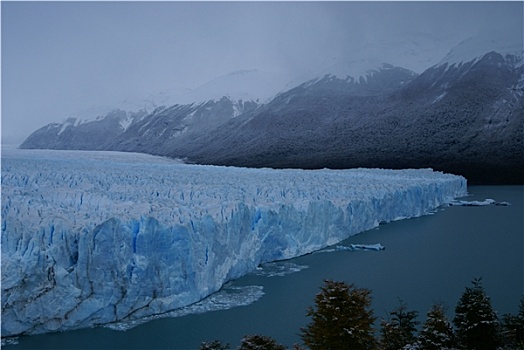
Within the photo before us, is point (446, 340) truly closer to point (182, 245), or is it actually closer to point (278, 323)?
point (278, 323)

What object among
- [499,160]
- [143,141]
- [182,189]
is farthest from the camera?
[143,141]

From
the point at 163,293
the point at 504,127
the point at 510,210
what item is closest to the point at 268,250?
the point at 163,293

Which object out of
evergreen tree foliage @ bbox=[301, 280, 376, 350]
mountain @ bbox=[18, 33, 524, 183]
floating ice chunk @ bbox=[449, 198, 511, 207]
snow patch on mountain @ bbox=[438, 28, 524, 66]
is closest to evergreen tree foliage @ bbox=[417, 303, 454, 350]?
evergreen tree foliage @ bbox=[301, 280, 376, 350]

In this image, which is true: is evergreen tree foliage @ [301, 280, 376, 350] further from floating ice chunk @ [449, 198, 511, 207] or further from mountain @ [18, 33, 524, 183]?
mountain @ [18, 33, 524, 183]

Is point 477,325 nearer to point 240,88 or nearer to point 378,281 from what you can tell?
point 378,281

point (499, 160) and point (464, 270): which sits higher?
point (499, 160)

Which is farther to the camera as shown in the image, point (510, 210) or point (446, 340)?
point (510, 210)

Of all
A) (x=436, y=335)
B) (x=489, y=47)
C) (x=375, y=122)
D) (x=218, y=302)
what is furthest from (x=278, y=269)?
(x=489, y=47)

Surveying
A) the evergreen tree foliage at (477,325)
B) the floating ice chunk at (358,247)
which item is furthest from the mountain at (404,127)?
the evergreen tree foliage at (477,325)
